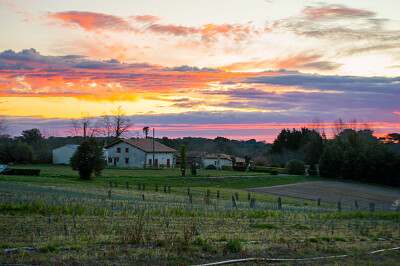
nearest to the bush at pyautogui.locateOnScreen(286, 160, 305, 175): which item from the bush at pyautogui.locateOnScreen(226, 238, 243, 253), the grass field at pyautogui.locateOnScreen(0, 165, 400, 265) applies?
the grass field at pyautogui.locateOnScreen(0, 165, 400, 265)

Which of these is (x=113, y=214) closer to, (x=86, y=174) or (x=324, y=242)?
(x=324, y=242)

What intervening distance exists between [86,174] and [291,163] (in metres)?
39.9

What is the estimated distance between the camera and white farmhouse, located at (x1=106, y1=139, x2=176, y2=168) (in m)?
74.1

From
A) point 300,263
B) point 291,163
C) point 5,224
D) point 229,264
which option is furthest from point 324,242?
point 291,163

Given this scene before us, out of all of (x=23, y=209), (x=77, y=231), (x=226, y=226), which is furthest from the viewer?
(x=23, y=209)

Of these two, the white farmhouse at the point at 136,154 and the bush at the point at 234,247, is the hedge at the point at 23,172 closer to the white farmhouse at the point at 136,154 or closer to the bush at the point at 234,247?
the white farmhouse at the point at 136,154

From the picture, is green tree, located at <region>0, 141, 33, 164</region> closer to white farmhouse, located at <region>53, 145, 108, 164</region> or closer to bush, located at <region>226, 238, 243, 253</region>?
white farmhouse, located at <region>53, 145, 108, 164</region>

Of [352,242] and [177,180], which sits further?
[177,180]

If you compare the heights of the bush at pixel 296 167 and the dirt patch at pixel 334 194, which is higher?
the bush at pixel 296 167

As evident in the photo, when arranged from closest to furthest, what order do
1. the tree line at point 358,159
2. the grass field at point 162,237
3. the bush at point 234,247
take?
the grass field at point 162,237 → the bush at point 234,247 → the tree line at point 358,159

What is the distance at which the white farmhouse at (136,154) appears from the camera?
7406 centimetres

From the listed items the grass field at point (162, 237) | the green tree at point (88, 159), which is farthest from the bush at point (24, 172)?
the grass field at point (162, 237)

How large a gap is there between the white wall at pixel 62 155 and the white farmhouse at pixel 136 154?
8066mm

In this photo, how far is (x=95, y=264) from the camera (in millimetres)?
7273
